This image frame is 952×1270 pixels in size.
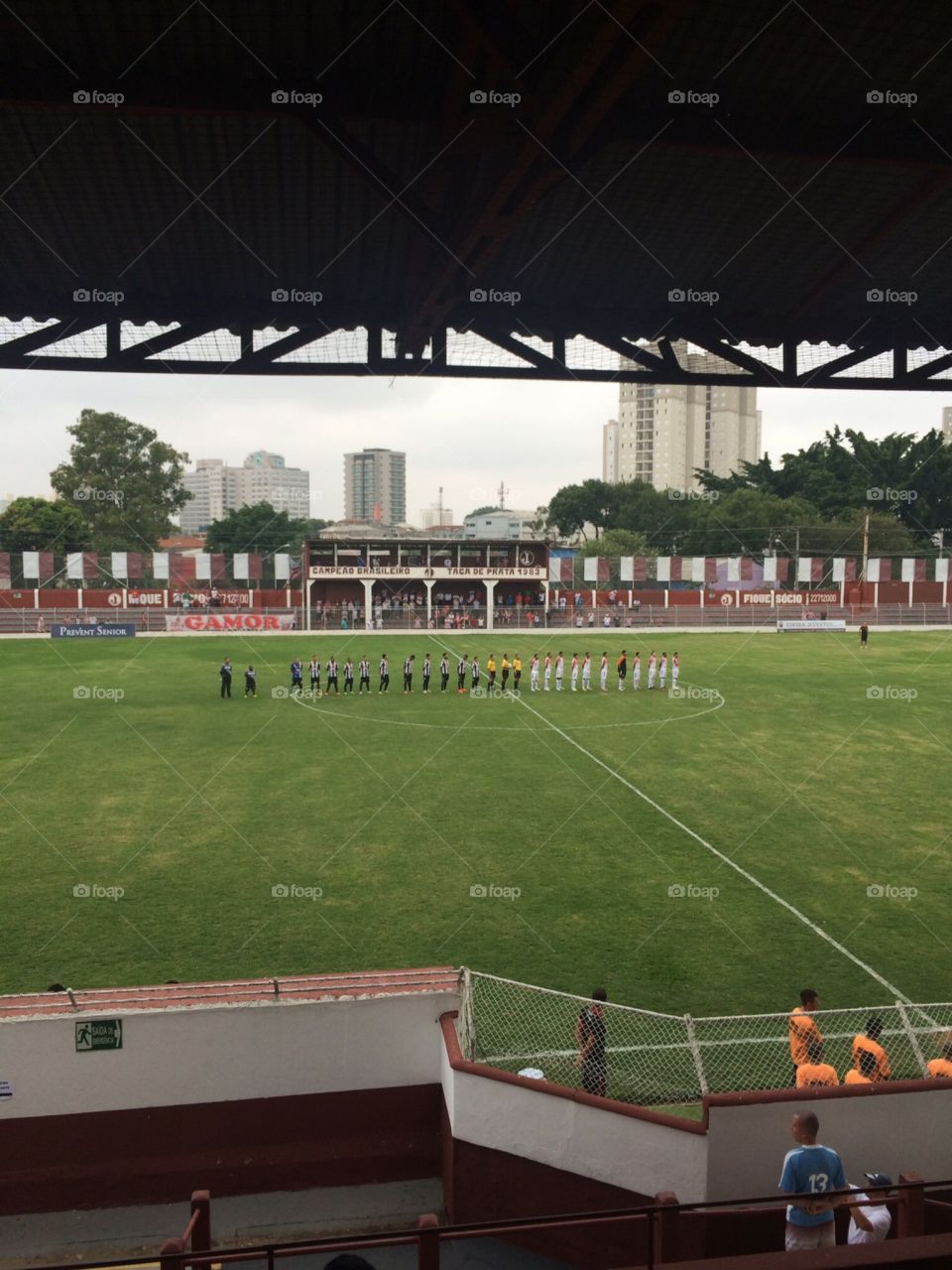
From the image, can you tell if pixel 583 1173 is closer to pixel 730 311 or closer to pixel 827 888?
pixel 730 311

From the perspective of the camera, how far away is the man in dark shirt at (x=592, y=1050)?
6.96 m

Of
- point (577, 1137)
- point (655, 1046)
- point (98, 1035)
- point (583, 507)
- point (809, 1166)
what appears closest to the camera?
point (809, 1166)

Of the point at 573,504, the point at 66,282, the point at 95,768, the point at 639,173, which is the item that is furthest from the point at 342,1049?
the point at 573,504

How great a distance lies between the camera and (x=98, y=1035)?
710 centimetres

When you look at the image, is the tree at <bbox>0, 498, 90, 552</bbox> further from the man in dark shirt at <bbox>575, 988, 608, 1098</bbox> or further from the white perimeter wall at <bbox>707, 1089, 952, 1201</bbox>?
the white perimeter wall at <bbox>707, 1089, 952, 1201</bbox>

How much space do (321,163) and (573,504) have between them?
98801 millimetres

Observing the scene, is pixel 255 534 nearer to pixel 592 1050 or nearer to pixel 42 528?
pixel 42 528

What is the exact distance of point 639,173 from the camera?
5.25 m

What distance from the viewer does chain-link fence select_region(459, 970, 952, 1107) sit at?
6.99 metres

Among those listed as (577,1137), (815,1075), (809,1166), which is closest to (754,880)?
(815,1075)

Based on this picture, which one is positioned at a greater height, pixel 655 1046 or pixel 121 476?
pixel 121 476

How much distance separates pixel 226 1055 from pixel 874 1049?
4917mm

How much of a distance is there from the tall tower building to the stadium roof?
16712 cm

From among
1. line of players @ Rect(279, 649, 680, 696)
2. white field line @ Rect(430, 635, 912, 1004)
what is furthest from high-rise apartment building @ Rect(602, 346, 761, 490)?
white field line @ Rect(430, 635, 912, 1004)
